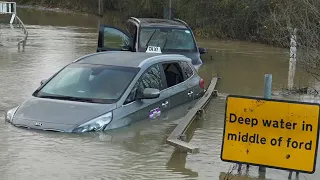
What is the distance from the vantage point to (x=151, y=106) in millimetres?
9039

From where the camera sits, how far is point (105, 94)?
861 cm

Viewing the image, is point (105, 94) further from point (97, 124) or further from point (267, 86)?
point (267, 86)

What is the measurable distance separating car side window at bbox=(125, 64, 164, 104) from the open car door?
4734 mm

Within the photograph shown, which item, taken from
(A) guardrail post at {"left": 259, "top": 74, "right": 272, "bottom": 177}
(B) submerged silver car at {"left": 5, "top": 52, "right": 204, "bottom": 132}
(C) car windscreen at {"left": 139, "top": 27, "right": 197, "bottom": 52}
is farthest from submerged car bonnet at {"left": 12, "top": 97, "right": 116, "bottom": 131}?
(C) car windscreen at {"left": 139, "top": 27, "right": 197, "bottom": 52}

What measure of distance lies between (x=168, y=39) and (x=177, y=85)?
5451mm

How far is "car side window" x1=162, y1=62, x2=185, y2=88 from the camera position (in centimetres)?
997

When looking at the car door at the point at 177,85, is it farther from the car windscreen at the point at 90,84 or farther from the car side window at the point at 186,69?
the car windscreen at the point at 90,84

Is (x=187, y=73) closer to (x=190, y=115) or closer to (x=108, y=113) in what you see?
(x=190, y=115)

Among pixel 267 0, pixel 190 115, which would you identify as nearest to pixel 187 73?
pixel 190 115

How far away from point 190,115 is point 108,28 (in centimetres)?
548

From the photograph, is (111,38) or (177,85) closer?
(177,85)

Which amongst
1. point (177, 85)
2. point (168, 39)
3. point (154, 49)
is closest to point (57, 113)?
point (177, 85)

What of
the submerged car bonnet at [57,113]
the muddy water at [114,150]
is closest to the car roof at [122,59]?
the muddy water at [114,150]

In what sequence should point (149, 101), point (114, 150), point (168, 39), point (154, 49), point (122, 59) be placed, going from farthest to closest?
point (168, 39) < point (154, 49) < point (122, 59) < point (149, 101) < point (114, 150)
